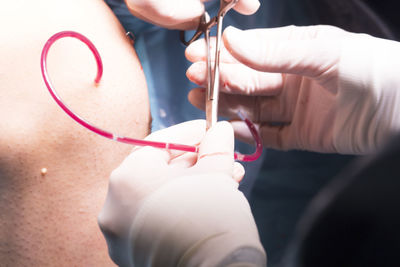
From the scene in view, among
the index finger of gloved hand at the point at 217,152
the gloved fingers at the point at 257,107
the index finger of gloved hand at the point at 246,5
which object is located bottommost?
the gloved fingers at the point at 257,107

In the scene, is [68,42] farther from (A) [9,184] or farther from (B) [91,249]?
(B) [91,249]

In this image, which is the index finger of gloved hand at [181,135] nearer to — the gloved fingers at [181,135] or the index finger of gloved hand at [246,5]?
the gloved fingers at [181,135]

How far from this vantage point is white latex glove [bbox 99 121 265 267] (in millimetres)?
537

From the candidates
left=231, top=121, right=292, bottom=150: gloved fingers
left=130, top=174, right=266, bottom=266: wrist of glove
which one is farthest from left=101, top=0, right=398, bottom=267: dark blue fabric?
left=130, top=174, right=266, bottom=266: wrist of glove

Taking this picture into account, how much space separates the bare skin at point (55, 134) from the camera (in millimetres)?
688

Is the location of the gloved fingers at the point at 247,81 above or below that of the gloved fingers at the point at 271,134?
above

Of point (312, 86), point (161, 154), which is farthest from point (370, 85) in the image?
point (161, 154)

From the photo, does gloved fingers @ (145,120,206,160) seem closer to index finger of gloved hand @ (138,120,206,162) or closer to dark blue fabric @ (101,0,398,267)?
index finger of gloved hand @ (138,120,206,162)

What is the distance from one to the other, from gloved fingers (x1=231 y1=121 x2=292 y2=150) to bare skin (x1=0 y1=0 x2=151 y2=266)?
0.36 metres

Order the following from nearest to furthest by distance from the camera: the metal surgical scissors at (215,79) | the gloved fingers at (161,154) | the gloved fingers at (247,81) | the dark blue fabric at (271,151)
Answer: the gloved fingers at (161,154)
the metal surgical scissors at (215,79)
the gloved fingers at (247,81)
the dark blue fabric at (271,151)

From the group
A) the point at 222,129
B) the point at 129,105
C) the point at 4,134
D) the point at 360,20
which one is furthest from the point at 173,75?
the point at 360,20

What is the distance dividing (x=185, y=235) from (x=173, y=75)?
28.9 inches

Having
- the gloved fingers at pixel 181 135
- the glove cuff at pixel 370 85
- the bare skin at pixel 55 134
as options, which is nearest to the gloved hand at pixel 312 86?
the glove cuff at pixel 370 85

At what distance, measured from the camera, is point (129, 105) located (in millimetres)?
815
